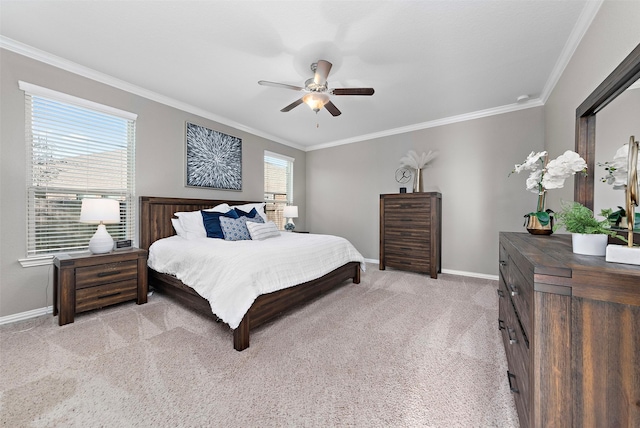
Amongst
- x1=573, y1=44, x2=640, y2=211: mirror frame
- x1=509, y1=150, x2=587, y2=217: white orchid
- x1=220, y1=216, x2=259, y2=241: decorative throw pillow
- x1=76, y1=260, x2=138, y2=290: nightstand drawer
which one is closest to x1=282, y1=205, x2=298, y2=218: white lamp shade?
x1=220, y1=216, x2=259, y2=241: decorative throw pillow

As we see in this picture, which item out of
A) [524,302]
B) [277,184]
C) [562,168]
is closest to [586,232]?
[524,302]

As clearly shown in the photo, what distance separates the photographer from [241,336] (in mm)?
1853

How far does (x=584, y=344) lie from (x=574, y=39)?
2679mm

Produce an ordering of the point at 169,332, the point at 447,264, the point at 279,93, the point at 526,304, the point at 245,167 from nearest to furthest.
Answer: the point at 526,304
the point at 169,332
the point at 279,93
the point at 447,264
the point at 245,167

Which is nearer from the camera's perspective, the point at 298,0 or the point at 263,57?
the point at 298,0

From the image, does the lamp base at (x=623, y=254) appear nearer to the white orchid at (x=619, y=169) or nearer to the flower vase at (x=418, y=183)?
the white orchid at (x=619, y=169)

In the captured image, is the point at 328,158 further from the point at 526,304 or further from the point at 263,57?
the point at 526,304

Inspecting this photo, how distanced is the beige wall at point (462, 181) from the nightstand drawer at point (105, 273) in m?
3.70

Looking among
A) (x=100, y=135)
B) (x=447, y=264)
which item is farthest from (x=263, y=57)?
(x=447, y=264)

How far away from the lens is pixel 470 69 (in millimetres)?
2629

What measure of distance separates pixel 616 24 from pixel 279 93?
2.95m

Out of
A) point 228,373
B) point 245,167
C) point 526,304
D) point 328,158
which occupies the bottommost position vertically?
point 228,373

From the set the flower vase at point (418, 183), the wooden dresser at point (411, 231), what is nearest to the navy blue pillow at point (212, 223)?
the wooden dresser at point (411, 231)

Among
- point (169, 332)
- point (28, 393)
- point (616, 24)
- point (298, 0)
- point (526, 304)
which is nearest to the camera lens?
point (526, 304)
